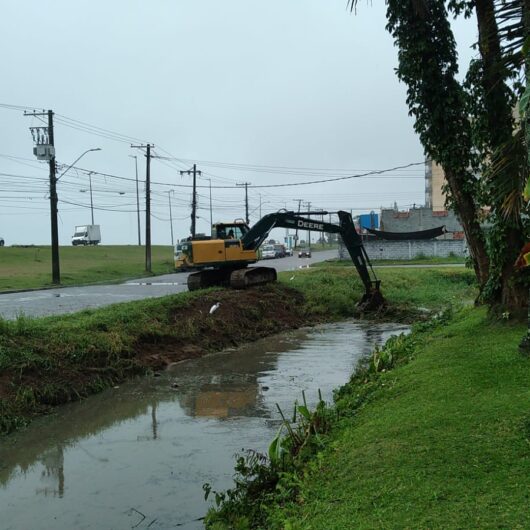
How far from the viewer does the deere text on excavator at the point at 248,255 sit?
23.1m

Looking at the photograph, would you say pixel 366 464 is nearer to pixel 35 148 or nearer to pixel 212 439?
pixel 212 439

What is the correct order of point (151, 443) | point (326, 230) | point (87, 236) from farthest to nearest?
point (87, 236)
point (326, 230)
point (151, 443)

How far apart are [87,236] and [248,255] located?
7172 centimetres

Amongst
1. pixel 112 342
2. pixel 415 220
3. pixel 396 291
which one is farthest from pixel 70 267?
pixel 112 342

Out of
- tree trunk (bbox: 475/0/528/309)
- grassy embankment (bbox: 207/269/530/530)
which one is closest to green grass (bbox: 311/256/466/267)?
tree trunk (bbox: 475/0/528/309)

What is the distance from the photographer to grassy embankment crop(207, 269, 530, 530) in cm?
429

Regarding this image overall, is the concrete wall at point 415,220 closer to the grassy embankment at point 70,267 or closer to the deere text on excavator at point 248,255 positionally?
the grassy embankment at point 70,267

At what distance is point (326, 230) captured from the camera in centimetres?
2414

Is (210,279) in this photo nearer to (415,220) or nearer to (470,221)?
(470,221)

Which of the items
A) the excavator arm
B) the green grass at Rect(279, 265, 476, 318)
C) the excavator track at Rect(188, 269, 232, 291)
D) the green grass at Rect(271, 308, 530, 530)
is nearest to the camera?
the green grass at Rect(271, 308, 530, 530)

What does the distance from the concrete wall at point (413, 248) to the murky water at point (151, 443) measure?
131 ft

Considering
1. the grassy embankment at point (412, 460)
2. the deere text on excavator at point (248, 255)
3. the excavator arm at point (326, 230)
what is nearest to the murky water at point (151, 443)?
the grassy embankment at point (412, 460)

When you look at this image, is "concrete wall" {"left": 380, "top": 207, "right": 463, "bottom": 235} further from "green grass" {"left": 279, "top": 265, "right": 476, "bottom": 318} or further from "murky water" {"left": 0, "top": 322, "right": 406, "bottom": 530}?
"murky water" {"left": 0, "top": 322, "right": 406, "bottom": 530}

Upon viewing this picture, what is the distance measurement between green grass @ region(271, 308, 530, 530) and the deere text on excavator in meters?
15.2
